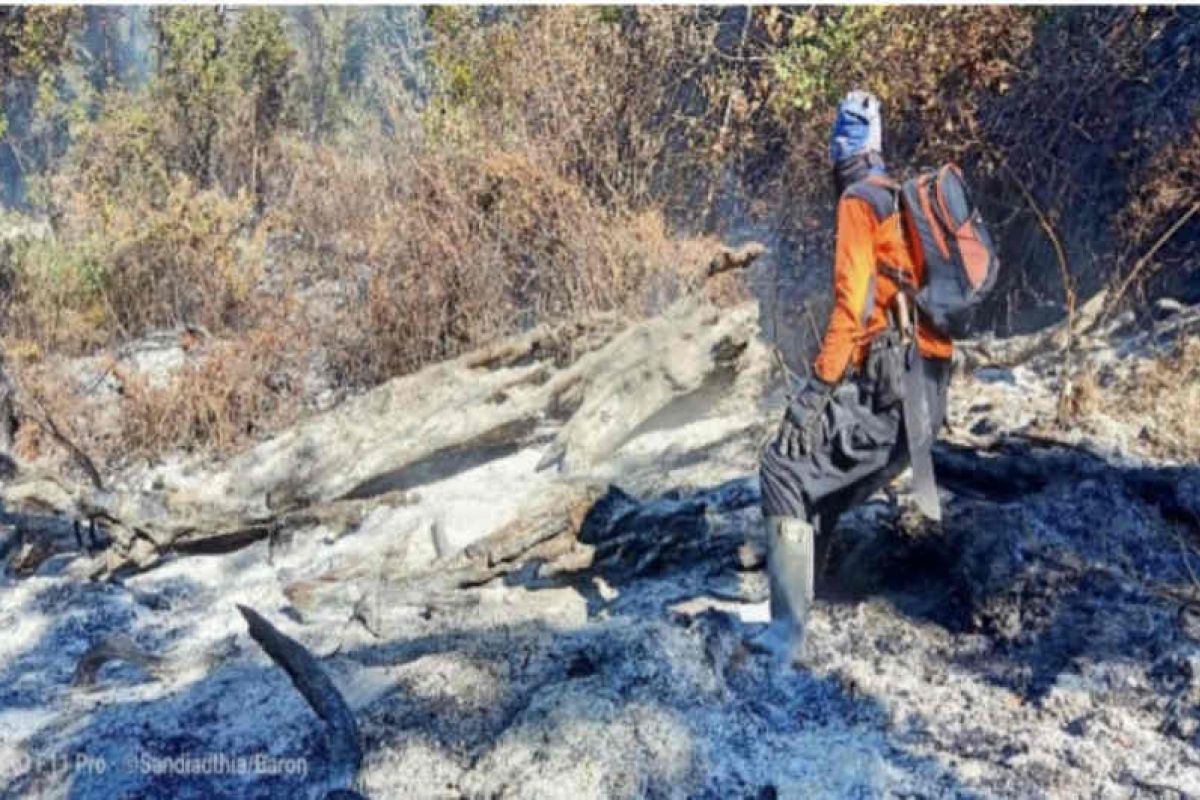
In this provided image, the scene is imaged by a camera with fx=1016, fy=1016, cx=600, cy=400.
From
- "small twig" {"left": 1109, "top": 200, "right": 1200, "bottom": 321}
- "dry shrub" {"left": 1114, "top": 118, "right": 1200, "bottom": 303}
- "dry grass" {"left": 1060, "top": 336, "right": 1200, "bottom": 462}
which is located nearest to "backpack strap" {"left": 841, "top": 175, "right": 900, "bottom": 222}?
"dry grass" {"left": 1060, "top": 336, "right": 1200, "bottom": 462}

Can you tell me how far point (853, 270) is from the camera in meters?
3.11

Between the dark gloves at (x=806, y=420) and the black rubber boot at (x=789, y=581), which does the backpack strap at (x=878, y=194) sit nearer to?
the dark gloves at (x=806, y=420)

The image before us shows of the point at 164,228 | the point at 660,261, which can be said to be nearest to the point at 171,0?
the point at 164,228

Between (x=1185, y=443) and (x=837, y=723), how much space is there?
2611 mm

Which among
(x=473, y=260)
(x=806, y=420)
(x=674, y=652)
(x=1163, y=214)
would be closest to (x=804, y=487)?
(x=806, y=420)

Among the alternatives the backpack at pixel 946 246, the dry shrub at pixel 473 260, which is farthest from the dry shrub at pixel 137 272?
the backpack at pixel 946 246

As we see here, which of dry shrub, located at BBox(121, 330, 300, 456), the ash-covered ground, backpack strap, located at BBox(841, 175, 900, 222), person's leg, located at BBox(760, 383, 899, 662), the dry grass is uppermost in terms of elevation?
backpack strap, located at BBox(841, 175, 900, 222)

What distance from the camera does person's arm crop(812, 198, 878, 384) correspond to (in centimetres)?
312

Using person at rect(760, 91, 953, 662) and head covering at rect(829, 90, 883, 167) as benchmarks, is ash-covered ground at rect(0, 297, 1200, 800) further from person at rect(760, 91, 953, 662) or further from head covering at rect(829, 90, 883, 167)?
head covering at rect(829, 90, 883, 167)

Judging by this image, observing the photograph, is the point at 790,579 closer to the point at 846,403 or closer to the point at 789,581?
the point at 789,581

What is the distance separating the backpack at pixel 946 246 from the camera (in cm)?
311

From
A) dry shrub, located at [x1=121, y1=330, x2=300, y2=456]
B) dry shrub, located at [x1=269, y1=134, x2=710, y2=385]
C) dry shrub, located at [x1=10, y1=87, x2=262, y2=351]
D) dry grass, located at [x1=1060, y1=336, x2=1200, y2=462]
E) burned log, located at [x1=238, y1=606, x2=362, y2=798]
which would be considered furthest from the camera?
dry shrub, located at [x1=10, y1=87, x2=262, y2=351]

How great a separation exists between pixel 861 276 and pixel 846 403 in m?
0.43

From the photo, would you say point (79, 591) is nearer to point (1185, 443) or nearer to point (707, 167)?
point (1185, 443)
